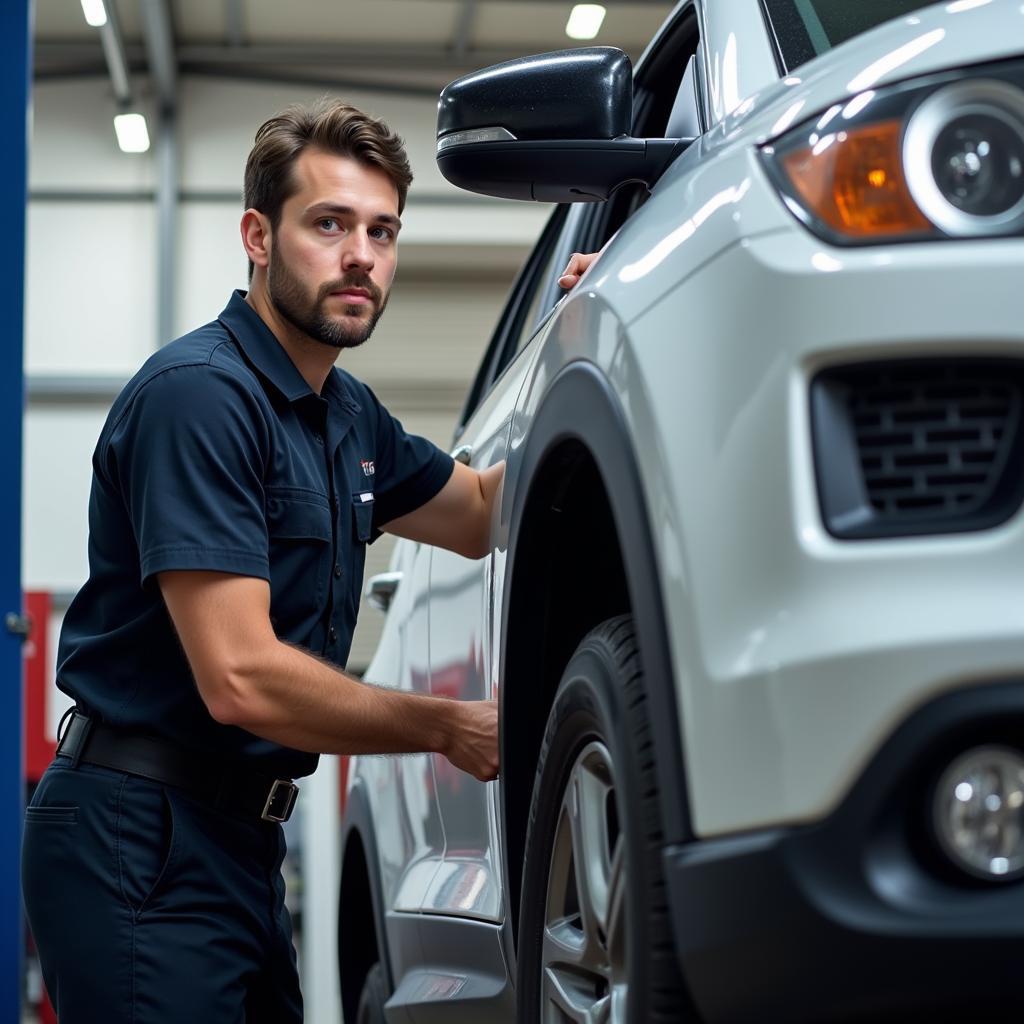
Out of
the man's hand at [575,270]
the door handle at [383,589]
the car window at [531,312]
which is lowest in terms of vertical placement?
the door handle at [383,589]

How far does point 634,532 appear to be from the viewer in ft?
4.15

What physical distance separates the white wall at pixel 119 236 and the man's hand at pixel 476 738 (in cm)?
887

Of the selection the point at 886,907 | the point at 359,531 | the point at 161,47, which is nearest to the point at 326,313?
the point at 359,531

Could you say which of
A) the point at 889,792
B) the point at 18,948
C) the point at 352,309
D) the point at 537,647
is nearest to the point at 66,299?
the point at 18,948

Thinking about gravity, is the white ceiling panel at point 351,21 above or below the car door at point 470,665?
above

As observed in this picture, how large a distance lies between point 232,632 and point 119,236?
9.40 metres

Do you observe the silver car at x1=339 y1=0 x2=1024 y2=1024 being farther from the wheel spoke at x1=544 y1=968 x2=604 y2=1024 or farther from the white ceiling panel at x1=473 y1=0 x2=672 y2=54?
the white ceiling panel at x1=473 y1=0 x2=672 y2=54

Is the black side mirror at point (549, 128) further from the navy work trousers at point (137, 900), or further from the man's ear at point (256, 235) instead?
the navy work trousers at point (137, 900)

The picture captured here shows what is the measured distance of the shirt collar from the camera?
226cm

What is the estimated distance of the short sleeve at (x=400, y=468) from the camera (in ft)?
8.31

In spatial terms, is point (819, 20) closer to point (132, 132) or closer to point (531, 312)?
point (531, 312)

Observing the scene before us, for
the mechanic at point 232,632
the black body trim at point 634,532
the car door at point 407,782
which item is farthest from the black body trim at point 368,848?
the black body trim at point 634,532

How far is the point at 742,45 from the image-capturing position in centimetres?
167

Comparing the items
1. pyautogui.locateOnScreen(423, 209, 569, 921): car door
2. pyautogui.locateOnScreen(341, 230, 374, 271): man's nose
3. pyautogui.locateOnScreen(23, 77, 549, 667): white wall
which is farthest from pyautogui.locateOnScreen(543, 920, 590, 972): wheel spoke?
pyautogui.locateOnScreen(23, 77, 549, 667): white wall
